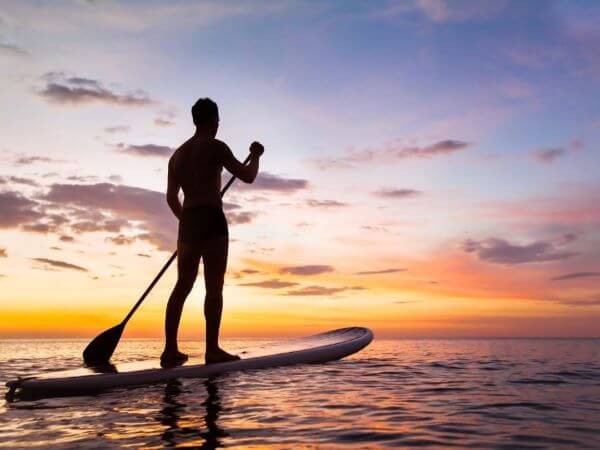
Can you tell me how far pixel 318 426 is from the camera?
12.5 ft

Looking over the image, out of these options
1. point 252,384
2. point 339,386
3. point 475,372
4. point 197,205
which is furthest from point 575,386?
point 197,205

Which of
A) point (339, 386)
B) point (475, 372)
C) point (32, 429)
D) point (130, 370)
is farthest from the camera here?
point (475, 372)

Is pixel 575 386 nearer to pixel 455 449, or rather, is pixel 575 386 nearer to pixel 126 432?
pixel 455 449

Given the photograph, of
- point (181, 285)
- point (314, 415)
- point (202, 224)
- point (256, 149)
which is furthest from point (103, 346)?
point (314, 415)

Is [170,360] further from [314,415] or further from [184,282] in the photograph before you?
[314,415]

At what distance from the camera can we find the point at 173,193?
7062mm

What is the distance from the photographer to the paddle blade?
7781mm

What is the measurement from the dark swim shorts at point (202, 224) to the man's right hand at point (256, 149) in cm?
91

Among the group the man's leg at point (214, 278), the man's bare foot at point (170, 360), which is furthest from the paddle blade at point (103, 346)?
the man's leg at point (214, 278)

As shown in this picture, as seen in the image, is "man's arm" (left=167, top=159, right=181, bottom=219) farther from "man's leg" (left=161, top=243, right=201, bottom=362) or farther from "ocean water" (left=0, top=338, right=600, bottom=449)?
"ocean water" (left=0, top=338, right=600, bottom=449)

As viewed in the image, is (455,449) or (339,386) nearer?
(455,449)

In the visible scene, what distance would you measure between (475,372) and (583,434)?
177 inches

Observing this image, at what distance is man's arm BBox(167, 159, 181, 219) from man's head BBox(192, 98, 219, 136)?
0.66 metres

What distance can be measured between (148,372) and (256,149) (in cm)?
312
